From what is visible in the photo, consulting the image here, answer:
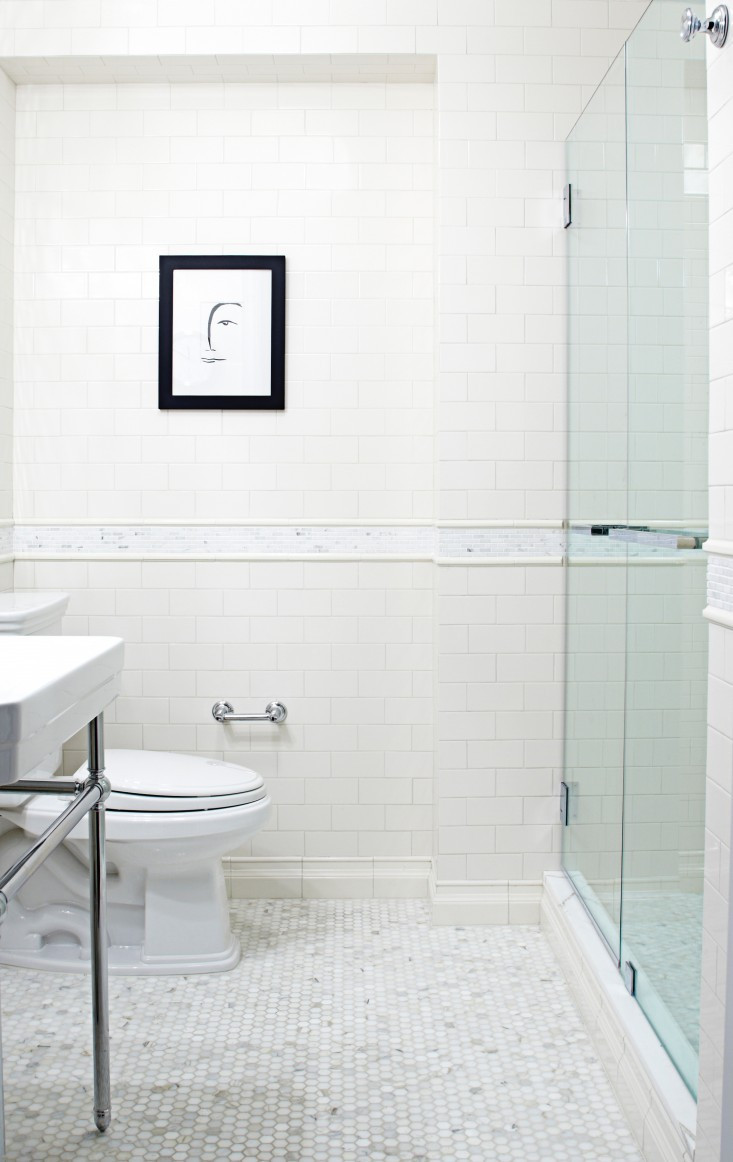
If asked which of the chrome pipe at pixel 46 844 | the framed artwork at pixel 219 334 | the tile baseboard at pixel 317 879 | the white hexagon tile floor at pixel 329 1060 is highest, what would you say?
the framed artwork at pixel 219 334

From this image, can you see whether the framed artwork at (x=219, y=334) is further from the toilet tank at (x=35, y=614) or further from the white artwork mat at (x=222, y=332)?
the toilet tank at (x=35, y=614)

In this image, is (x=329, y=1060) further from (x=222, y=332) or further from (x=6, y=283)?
(x=6, y=283)

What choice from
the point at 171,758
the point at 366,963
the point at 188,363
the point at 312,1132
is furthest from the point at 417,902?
the point at 188,363

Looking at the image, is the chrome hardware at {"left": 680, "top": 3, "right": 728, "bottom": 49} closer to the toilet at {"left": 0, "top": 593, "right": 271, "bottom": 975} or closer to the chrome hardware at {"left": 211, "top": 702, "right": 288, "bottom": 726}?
the toilet at {"left": 0, "top": 593, "right": 271, "bottom": 975}

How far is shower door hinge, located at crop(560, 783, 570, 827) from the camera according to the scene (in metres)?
2.61

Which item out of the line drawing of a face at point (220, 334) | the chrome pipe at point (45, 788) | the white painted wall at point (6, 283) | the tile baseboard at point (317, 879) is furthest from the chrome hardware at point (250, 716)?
the chrome pipe at point (45, 788)

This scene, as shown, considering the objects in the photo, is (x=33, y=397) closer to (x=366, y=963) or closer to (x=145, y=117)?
(x=145, y=117)

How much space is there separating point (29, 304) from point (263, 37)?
1015 millimetres

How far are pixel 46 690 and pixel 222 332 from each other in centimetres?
182

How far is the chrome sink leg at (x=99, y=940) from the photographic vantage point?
1.68 m

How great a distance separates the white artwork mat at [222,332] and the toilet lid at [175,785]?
1098 millimetres

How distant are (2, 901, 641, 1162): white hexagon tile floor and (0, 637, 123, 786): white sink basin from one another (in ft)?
2.89

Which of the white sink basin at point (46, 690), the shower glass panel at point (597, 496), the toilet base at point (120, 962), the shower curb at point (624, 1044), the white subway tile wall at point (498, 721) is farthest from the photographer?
the white subway tile wall at point (498, 721)

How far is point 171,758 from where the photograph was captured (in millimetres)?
2520
